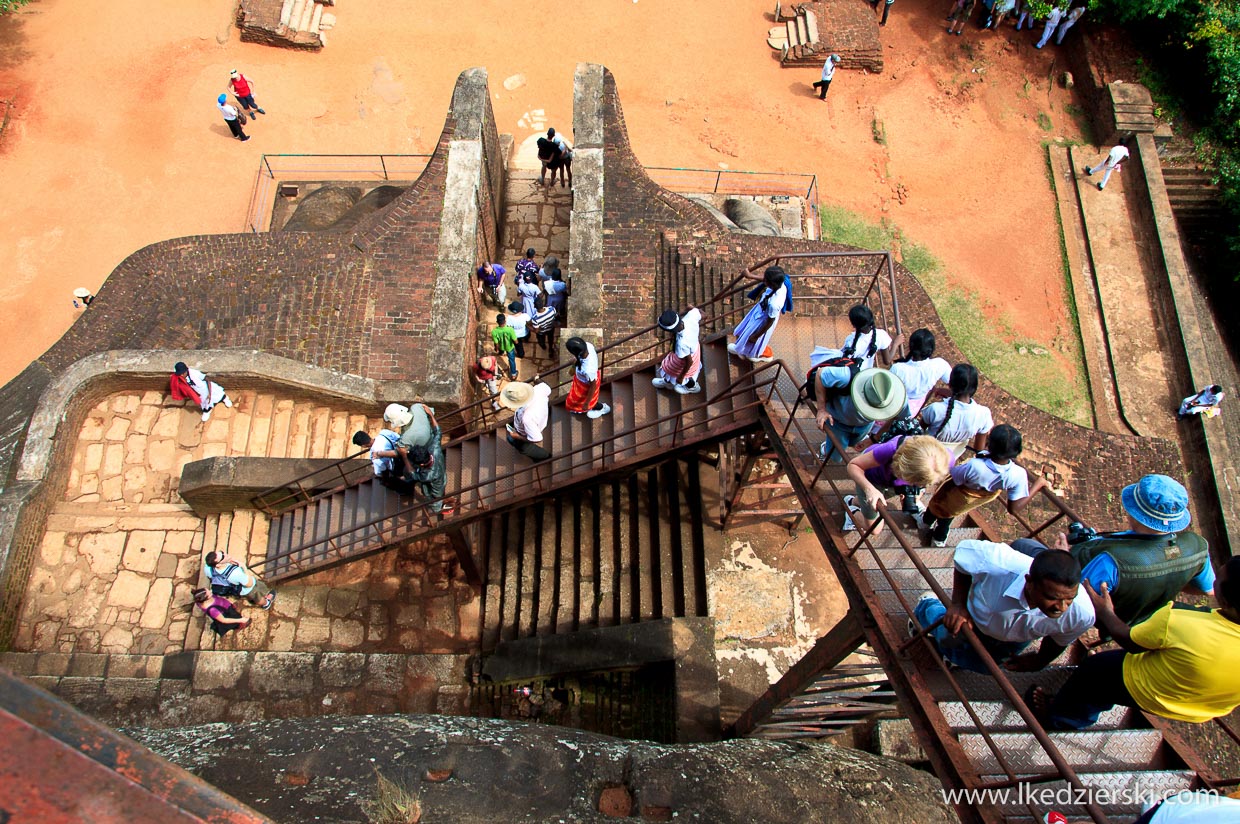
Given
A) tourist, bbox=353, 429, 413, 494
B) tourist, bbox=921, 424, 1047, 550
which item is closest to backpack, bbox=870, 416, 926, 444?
tourist, bbox=921, 424, 1047, 550

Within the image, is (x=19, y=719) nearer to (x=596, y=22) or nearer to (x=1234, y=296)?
(x=596, y=22)

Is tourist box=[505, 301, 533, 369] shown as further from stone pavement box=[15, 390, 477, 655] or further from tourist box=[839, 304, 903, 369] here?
tourist box=[839, 304, 903, 369]

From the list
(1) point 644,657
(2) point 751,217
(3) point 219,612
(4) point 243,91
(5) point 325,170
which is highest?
(4) point 243,91

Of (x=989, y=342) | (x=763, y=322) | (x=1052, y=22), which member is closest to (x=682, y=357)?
(x=763, y=322)

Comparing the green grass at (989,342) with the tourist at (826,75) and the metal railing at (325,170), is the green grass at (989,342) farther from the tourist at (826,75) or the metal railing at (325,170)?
the metal railing at (325,170)

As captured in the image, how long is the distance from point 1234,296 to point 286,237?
65.4 feet

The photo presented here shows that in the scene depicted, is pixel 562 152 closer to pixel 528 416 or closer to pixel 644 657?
pixel 528 416

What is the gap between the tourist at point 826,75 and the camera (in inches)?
634

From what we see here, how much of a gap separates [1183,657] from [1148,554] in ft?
2.68

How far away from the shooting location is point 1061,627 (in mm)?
4355

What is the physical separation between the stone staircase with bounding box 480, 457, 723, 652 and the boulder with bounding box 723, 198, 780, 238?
6.04m

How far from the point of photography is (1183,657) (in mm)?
3889

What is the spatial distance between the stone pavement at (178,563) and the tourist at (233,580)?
33 centimetres

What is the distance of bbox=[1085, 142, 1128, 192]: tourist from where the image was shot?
51.4 ft
